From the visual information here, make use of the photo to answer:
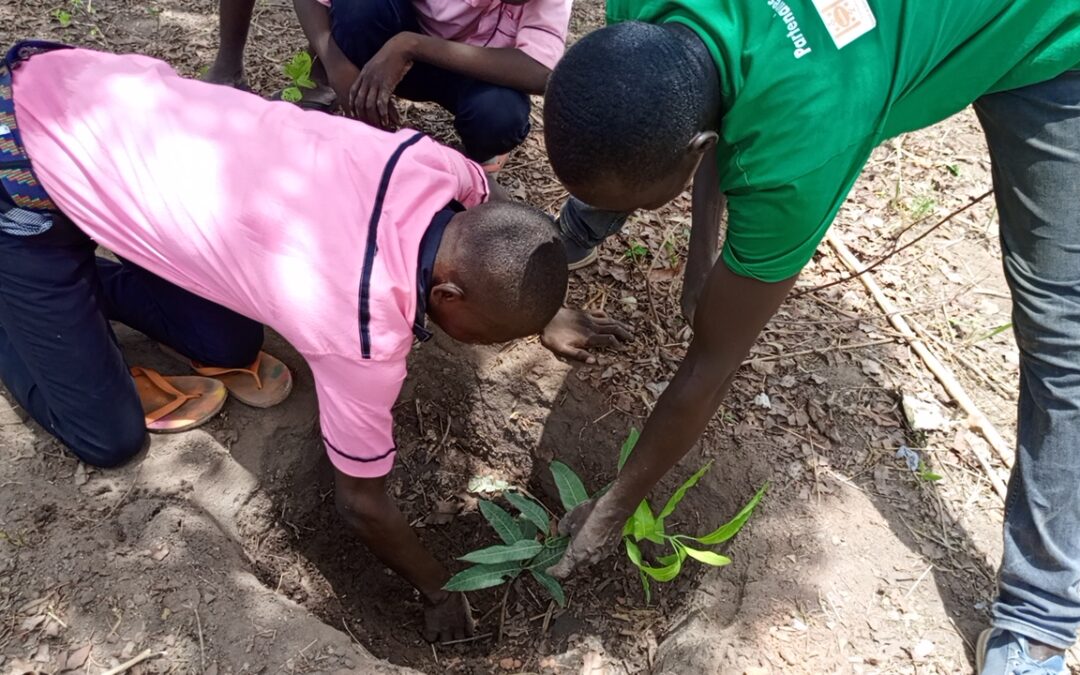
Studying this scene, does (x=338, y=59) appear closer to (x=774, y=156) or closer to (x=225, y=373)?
(x=225, y=373)

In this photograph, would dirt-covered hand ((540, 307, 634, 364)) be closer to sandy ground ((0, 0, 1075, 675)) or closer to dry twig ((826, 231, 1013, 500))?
sandy ground ((0, 0, 1075, 675))

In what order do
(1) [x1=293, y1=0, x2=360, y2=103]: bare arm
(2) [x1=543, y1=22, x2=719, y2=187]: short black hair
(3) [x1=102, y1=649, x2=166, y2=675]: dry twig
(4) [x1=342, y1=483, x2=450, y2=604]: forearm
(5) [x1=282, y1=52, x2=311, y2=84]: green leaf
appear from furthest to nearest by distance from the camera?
(5) [x1=282, y1=52, x2=311, y2=84]: green leaf → (1) [x1=293, y1=0, x2=360, y2=103]: bare arm → (4) [x1=342, y1=483, x2=450, y2=604]: forearm → (3) [x1=102, y1=649, x2=166, y2=675]: dry twig → (2) [x1=543, y1=22, x2=719, y2=187]: short black hair

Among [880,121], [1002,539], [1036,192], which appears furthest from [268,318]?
[1002,539]

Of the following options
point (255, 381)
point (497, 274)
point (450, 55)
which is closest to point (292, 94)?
point (450, 55)

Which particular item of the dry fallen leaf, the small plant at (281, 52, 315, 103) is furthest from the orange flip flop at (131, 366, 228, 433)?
the small plant at (281, 52, 315, 103)

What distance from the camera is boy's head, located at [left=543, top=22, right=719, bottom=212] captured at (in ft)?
4.38

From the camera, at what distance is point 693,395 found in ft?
5.63

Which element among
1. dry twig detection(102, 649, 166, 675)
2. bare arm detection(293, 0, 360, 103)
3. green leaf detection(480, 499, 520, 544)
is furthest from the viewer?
bare arm detection(293, 0, 360, 103)

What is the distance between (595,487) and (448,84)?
1426 millimetres

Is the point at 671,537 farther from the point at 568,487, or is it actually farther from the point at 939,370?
the point at 939,370

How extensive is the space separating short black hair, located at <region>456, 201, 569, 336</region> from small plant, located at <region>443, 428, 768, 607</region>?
516mm

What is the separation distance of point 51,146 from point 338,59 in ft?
3.50

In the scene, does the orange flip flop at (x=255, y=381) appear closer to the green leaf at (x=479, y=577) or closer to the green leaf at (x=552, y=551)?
the green leaf at (x=479, y=577)

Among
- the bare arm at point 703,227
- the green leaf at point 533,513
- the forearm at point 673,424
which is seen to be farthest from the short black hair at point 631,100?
the green leaf at point 533,513
